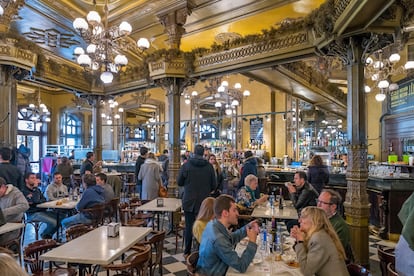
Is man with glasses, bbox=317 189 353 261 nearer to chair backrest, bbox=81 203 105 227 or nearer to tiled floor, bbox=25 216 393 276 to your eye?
tiled floor, bbox=25 216 393 276

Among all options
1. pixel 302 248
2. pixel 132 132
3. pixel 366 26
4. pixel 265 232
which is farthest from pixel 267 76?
pixel 132 132

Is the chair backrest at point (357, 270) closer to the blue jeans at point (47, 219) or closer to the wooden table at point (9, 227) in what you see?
the wooden table at point (9, 227)

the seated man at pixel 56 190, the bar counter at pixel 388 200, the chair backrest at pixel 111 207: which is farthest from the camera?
the seated man at pixel 56 190

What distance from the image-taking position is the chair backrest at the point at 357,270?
7.35ft

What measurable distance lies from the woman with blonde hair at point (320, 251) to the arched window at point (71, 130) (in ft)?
60.0

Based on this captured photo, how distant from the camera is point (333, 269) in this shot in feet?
7.43

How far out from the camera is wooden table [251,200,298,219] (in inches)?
171

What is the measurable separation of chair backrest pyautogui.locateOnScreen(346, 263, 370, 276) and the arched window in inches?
728

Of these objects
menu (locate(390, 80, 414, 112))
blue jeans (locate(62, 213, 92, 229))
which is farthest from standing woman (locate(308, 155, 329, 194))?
menu (locate(390, 80, 414, 112))

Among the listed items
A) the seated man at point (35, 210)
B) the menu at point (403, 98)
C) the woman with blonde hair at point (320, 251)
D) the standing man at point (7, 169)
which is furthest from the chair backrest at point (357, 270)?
the menu at point (403, 98)

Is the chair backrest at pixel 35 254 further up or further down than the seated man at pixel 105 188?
further down

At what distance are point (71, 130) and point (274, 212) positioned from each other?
17.2 metres

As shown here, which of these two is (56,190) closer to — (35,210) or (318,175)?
(35,210)

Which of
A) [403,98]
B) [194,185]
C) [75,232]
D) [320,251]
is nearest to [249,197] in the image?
[194,185]
